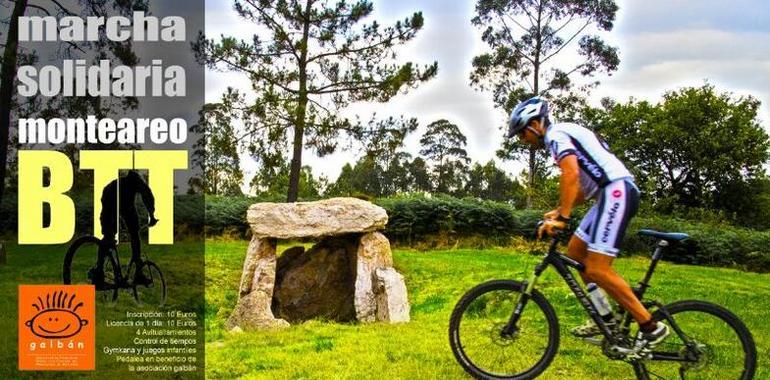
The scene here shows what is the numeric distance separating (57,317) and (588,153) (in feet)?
24.8

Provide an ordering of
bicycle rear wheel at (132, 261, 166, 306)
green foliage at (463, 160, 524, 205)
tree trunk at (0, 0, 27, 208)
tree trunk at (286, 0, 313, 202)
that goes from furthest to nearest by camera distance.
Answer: green foliage at (463, 160, 524, 205)
tree trunk at (286, 0, 313, 202)
tree trunk at (0, 0, 27, 208)
bicycle rear wheel at (132, 261, 166, 306)

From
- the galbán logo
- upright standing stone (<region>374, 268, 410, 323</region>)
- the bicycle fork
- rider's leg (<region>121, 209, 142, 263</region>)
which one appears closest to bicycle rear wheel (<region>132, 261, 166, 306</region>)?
rider's leg (<region>121, 209, 142, 263</region>)

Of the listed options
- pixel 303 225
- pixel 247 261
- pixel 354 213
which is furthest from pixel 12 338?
pixel 354 213

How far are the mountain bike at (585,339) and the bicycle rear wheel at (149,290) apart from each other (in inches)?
294

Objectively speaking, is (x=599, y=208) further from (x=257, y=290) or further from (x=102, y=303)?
(x=102, y=303)

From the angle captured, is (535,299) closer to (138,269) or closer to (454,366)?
(454,366)

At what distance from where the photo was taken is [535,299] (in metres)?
6.63

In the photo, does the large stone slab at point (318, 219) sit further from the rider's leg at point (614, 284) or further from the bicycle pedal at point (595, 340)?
the rider's leg at point (614, 284)

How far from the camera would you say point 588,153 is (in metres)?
6.32

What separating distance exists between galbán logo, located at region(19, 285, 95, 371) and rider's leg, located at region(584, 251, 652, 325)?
6402 millimetres

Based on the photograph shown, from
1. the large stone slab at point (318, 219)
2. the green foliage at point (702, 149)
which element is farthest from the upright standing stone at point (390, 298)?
the green foliage at point (702, 149)

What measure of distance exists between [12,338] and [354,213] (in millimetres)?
5497

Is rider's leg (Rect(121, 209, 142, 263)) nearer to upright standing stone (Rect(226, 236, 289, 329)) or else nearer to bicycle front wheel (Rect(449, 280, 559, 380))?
upright standing stone (Rect(226, 236, 289, 329))

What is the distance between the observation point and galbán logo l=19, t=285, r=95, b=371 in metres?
9.23
